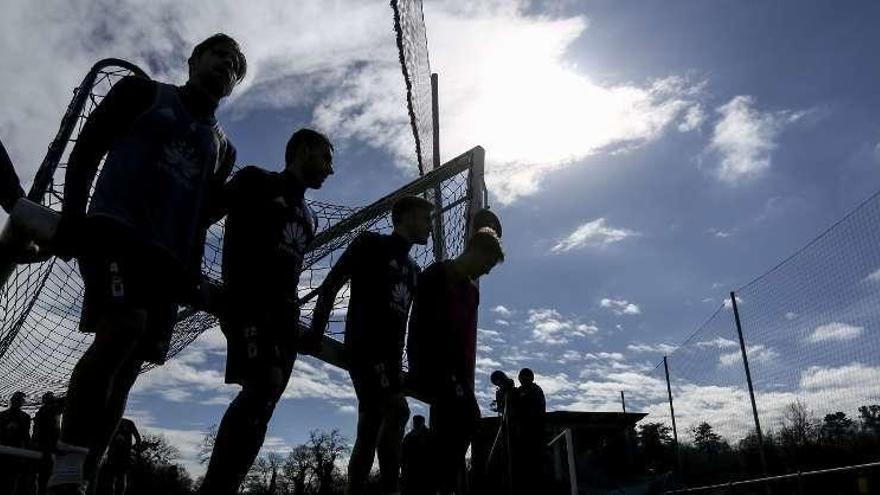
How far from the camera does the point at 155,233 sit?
213 cm

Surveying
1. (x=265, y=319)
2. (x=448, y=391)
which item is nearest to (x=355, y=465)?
(x=448, y=391)

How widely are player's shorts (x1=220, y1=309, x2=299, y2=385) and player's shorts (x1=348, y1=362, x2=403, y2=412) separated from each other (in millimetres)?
745

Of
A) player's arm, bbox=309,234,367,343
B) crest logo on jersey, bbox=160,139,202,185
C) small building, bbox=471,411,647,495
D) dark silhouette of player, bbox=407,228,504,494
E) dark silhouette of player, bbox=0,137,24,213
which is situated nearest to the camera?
dark silhouette of player, bbox=0,137,24,213

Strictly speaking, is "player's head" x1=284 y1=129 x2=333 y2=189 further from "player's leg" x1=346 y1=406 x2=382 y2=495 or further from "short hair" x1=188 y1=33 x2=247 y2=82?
"player's leg" x1=346 y1=406 x2=382 y2=495

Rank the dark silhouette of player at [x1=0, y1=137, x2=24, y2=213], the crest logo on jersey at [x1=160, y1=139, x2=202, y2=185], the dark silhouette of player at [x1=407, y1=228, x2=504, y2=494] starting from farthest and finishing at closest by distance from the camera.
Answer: the dark silhouette of player at [x1=407, y1=228, x2=504, y2=494] < the crest logo on jersey at [x1=160, y1=139, x2=202, y2=185] < the dark silhouette of player at [x1=0, y1=137, x2=24, y2=213]

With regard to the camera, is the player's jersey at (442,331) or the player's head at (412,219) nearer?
the player's jersey at (442,331)

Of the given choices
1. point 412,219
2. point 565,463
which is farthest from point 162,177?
point 565,463

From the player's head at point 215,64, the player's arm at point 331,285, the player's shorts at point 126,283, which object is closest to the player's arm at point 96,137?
the player's shorts at point 126,283

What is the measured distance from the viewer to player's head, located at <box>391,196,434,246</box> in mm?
3869

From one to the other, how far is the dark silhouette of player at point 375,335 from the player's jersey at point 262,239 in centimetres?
44

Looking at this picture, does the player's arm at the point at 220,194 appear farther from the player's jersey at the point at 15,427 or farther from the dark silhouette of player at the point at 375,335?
the player's jersey at the point at 15,427

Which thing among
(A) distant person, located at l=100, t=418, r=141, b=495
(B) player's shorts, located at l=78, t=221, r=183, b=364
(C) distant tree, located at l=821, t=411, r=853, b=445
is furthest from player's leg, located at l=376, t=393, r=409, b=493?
(C) distant tree, located at l=821, t=411, r=853, b=445

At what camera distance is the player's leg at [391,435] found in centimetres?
329

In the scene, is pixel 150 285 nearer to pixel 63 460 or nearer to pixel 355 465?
pixel 63 460
